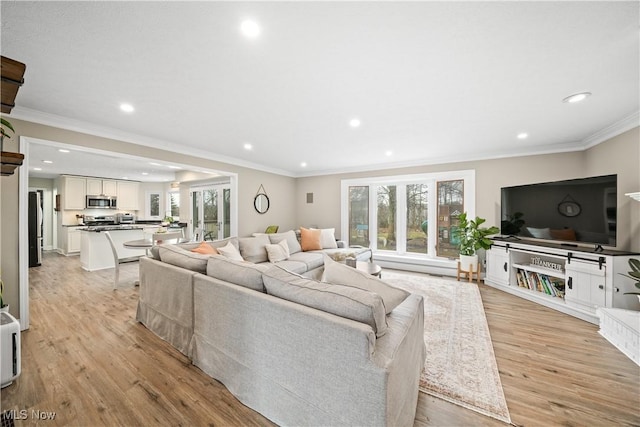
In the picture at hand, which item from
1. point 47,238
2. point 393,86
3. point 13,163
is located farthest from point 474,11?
point 47,238

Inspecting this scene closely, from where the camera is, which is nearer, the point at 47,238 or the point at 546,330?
the point at 546,330

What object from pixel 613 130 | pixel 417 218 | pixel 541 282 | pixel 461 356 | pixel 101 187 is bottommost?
pixel 461 356

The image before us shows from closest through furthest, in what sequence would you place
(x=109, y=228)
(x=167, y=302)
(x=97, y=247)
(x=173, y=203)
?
(x=167, y=302) < (x=97, y=247) < (x=109, y=228) < (x=173, y=203)

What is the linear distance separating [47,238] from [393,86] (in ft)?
36.3

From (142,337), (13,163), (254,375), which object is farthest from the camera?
(142,337)

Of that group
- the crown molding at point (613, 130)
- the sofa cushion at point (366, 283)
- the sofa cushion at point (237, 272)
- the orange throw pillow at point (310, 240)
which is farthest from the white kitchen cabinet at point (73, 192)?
the crown molding at point (613, 130)

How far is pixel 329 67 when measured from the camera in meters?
1.78

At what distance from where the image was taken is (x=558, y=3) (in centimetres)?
124

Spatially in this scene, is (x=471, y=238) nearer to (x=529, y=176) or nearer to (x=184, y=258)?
(x=529, y=176)

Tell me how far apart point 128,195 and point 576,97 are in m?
10.9

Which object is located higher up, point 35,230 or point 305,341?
point 35,230

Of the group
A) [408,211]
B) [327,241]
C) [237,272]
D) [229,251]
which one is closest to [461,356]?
[237,272]

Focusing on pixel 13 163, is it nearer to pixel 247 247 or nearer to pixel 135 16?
pixel 135 16

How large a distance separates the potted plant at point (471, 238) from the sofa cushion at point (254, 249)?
3.65 metres
